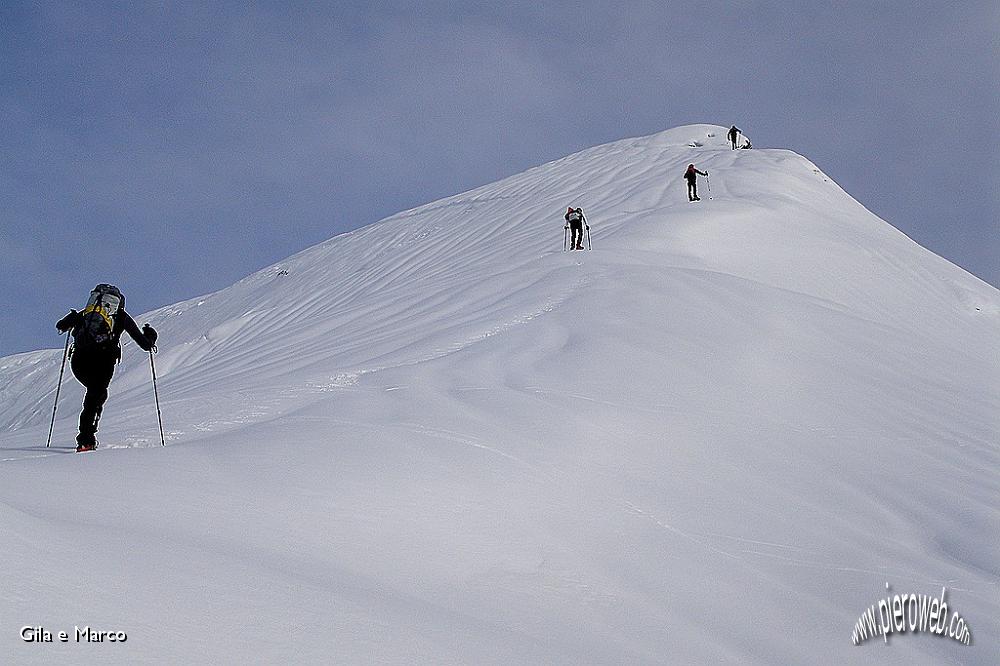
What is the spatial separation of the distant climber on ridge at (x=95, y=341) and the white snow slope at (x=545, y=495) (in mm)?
285

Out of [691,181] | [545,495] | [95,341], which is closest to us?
[545,495]

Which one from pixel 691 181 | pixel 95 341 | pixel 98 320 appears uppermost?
pixel 691 181

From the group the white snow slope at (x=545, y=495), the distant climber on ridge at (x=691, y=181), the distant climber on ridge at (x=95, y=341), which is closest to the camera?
the white snow slope at (x=545, y=495)

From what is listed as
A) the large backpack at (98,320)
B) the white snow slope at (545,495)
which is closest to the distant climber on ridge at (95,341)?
the large backpack at (98,320)

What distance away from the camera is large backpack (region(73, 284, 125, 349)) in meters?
5.83

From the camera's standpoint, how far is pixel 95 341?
583 centimetres

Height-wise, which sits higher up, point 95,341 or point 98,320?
point 98,320

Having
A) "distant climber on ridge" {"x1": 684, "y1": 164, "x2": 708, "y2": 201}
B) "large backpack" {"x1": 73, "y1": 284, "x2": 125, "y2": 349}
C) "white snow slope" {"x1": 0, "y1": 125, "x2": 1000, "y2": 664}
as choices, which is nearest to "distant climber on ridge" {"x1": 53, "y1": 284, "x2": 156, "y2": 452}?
"large backpack" {"x1": 73, "y1": 284, "x2": 125, "y2": 349}

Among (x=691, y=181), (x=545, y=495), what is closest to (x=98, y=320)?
(x=545, y=495)

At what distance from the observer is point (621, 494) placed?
4.88 meters

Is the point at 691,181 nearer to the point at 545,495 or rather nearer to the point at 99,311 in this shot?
the point at 99,311

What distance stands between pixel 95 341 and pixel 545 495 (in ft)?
11.3

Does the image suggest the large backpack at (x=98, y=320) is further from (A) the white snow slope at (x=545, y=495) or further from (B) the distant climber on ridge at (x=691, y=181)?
(B) the distant climber on ridge at (x=691, y=181)

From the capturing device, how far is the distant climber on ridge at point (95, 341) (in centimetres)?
578
